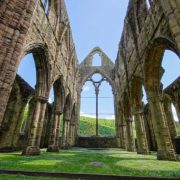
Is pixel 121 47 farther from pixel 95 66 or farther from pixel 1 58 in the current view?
pixel 1 58

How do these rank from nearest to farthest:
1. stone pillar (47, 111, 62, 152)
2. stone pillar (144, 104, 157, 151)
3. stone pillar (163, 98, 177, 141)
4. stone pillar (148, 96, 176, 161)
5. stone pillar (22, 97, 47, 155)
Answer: stone pillar (148, 96, 176, 161)
stone pillar (22, 97, 47, 155)
stone pillar (47, 111, 62, 152)
stone pillar (163, 98, 177, 141)
stone pillar (144, 104, 157, 151)

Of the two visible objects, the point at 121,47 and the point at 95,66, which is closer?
the point at 121,47

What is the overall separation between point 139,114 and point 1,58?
9.99 meters

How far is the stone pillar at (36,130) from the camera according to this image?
749 cm

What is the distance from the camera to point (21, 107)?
1330cm

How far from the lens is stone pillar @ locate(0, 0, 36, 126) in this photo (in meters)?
4.20

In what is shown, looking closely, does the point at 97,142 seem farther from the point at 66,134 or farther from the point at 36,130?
the point at 36,130

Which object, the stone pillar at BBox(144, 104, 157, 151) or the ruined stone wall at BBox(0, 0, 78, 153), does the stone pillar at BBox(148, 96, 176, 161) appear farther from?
the stone pillar at BBox(144, 104, 157, 151)

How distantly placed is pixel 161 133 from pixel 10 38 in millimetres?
7767

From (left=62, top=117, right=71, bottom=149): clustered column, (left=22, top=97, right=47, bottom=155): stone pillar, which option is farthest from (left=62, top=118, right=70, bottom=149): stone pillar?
(left=22, top=97, right=47, bottom=155): stone pillar

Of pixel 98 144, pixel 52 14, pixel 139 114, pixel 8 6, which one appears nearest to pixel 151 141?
pixel 98 144

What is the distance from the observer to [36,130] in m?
8.06

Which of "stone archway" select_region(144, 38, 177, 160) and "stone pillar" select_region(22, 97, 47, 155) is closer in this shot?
"stone archway" select_region(144, 38, 177, 160)

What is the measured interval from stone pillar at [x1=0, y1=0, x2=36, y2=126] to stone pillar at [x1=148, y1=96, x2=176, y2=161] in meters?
6.95
